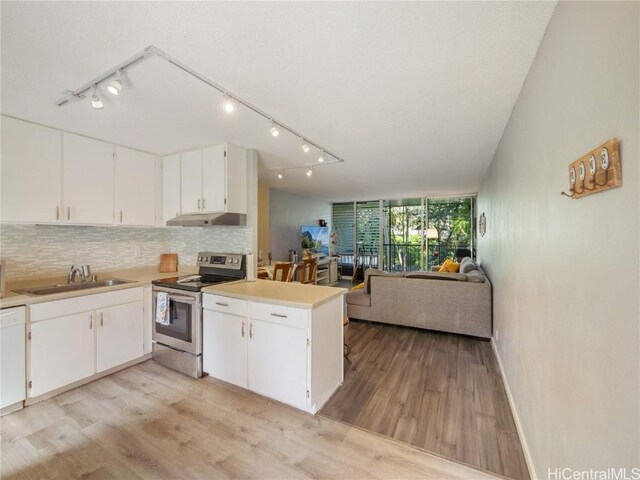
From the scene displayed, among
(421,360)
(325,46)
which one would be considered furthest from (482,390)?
(325,46)

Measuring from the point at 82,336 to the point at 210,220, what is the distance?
4.93ft

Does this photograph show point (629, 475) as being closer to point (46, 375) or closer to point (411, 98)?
point (411, 98)

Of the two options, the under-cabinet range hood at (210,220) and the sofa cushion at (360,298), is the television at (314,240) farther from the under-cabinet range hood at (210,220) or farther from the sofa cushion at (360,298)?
the under-cabinet range hood at (210,220)

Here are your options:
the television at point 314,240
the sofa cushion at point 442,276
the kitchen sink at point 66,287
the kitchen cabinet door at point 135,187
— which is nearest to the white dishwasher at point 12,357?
the kitchen sink at point 66,287

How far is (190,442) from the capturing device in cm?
179

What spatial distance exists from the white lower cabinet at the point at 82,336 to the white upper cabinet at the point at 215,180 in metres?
1.13

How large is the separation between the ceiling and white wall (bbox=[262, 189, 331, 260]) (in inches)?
130

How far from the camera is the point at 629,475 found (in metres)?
0.71

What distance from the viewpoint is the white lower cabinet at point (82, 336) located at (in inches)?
85.0

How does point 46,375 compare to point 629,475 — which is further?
point 46,375

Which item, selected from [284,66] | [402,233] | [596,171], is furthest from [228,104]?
[402,233]

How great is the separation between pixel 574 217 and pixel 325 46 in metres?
1.37

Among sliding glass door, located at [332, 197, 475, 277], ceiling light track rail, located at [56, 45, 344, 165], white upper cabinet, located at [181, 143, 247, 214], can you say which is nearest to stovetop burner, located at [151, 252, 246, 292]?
white upper cabinet, located at [181, 143, 247, 214]

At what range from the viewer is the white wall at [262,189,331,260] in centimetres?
605
